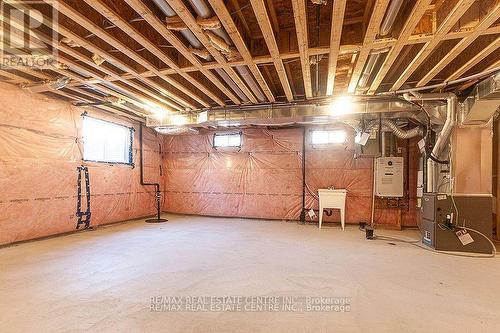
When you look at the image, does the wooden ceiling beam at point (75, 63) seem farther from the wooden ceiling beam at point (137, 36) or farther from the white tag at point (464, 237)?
the white tag at point (464, 237)

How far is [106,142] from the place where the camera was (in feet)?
17.5

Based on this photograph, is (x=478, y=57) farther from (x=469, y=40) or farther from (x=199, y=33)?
(x=199, y=33)

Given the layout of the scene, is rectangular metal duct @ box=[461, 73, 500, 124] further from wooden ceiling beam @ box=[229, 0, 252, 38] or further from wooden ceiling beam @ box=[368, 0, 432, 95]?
wooden ceiling beam @ box=[229, 0, 252, 38]

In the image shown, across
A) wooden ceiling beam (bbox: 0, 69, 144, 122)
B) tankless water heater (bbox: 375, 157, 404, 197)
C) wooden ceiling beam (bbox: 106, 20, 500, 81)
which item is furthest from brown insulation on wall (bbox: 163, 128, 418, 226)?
wooden ceiling beam (bbox: 106, 20, 500, 81)

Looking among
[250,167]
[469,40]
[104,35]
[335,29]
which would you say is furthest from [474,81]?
[104,35]

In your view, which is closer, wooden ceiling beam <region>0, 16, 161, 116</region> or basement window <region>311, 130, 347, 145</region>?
wooden ceiling beam <region>0, 16, 161, 116</region>

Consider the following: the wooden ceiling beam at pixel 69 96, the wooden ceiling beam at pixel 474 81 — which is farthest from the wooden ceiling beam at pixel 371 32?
the wooden ceiling beam at pixel 69 96

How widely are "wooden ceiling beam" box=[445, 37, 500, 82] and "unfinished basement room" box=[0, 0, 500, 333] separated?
0.26 feet

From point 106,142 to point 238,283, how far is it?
4454mm

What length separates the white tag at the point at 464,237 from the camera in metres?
3.45

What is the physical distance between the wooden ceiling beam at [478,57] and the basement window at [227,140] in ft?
13.9

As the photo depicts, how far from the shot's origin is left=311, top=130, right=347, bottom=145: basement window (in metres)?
5.73

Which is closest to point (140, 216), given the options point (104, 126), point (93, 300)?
point (104, 126)

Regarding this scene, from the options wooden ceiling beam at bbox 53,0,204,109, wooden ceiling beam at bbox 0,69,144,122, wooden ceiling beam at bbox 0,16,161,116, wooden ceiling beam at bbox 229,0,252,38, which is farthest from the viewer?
wooden ceiling beam at bbox 0,69,144,122
